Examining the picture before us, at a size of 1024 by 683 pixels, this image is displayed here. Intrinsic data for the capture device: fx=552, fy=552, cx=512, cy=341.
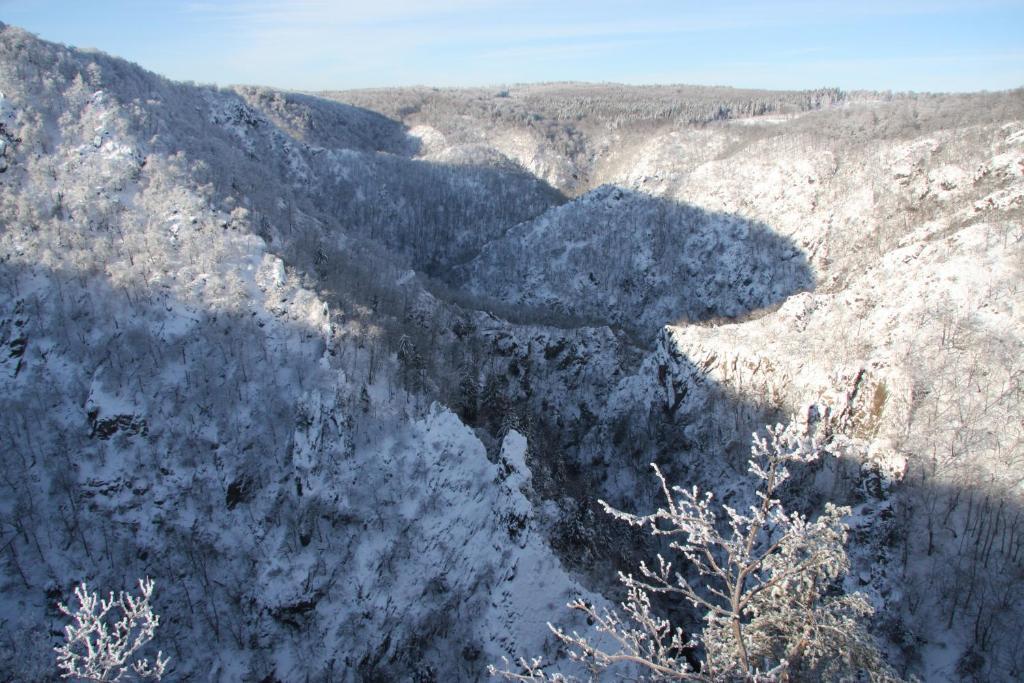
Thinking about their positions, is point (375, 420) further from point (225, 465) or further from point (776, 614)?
Answer: point (776, 614)

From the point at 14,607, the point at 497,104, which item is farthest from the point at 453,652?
the point at 497,104

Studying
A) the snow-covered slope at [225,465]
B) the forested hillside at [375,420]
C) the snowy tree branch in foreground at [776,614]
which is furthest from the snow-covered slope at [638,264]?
the snowy tree branch in foreground at [776,614]

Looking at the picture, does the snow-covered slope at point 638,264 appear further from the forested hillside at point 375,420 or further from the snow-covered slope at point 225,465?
the snow-covered slope at point 225,465

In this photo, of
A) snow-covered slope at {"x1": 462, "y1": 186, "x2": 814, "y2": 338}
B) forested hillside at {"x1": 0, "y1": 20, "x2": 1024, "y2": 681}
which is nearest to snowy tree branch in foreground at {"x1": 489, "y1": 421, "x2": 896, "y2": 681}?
forested hillside at {"x1": 0, "y1": 20, "x2": 1024, "y2": 681}

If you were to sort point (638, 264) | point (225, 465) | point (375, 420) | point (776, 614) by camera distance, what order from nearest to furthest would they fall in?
point (776, 614)
point (225, 465)
point (375, 420)
point (638, 264)

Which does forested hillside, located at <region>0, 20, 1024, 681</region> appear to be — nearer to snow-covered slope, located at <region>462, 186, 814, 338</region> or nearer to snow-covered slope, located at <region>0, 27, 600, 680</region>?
snow-covered slope, located at <region>0, 27, 600, 680</region>

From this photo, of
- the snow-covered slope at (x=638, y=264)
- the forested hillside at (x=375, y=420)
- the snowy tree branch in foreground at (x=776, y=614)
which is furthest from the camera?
the snow-covered slope at (x=638, y=264)

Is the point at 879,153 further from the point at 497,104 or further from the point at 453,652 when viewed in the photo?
the point at 497,104

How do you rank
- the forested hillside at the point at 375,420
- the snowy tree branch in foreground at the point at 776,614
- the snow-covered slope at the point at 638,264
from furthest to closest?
the snow-covered slope at the point at 638,264, the forested hillside at the point at 375,420, the snowy tree branch in foreground at the point at 776,614

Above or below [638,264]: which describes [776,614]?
above

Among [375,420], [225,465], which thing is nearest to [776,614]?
[375,420]

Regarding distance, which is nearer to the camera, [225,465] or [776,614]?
[776,614]
